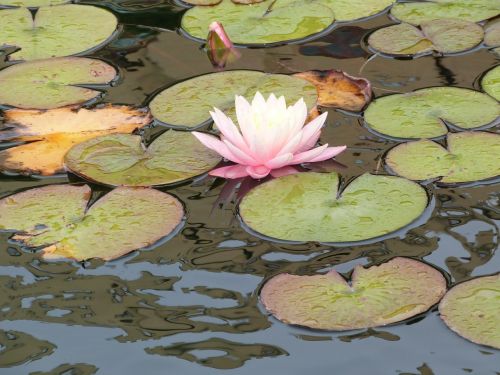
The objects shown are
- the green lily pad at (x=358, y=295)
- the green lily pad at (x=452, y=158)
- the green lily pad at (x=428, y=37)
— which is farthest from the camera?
the green lily pad at (x=428, y=37)

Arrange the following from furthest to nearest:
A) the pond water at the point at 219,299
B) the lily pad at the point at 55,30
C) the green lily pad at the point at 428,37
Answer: the lily pad at the point at 55,30 → the green lily pad at the point at 428,37 → the pond water at the point at 219,299

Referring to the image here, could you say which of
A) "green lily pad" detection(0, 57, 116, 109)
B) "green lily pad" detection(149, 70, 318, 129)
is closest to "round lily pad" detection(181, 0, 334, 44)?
"green lily pad" detection(149, 70, 318, 129)

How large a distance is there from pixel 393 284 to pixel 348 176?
0.60 meters

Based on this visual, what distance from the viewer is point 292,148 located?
2852 mm

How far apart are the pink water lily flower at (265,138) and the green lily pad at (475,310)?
74cm

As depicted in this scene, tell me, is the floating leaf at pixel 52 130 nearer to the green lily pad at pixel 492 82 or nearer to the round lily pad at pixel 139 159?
the round lily pad at pixel 139 159

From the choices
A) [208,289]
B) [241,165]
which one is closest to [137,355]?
[208,289]

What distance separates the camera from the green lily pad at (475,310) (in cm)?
217

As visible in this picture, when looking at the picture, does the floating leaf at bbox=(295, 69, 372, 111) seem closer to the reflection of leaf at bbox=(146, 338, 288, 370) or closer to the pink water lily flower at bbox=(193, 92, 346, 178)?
the pink water lily flower at bbox=(193, 92, 346, 178)

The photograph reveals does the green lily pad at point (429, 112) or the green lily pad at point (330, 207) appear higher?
the green lily pad at point (429, 112)

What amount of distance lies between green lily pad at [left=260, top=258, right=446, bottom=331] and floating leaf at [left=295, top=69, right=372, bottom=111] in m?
0.96

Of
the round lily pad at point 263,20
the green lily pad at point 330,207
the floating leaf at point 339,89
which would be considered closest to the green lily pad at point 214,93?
the floating leaf at point 339,89

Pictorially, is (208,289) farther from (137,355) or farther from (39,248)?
(39,248)

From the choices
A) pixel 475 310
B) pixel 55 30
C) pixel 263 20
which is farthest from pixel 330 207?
pixel 55 30
